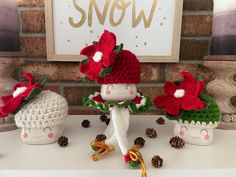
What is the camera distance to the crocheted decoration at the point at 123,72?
0.50 m

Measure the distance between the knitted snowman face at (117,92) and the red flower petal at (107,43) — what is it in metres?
0.08

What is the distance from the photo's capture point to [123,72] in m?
0.51

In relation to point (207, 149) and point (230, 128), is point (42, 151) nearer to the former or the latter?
point (207, 149)

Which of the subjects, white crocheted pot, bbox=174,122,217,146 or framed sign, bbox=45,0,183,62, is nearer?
white crocheted pot, bbox=174,122,217,146

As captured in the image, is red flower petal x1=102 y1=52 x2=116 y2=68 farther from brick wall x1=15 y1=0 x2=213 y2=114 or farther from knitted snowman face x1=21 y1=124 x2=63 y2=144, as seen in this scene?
brick wall x1=15 y1=0 x2=213 y2=114

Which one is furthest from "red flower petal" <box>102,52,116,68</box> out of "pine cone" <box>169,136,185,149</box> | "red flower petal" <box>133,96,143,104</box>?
"pine cone" <box>169,136,185,149</box>

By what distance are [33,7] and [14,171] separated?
54 centimetres

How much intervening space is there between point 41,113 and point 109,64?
0.60 feet

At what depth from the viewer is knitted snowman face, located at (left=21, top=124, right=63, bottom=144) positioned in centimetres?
53

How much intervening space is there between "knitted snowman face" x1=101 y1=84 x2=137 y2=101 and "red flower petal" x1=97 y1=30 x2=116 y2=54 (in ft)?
0.26

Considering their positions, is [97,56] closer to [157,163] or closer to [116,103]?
[116,103]

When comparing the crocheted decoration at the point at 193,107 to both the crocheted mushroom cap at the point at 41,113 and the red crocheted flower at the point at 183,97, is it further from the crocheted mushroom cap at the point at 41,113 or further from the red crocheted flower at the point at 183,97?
the crocheted mushroom cap at the point at 41,113

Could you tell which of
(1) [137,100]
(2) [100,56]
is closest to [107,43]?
(2) [100,56]

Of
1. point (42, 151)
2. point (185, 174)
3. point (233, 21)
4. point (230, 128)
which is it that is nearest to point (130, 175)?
point (185, 174)
